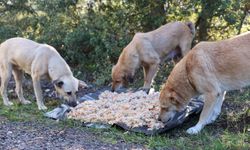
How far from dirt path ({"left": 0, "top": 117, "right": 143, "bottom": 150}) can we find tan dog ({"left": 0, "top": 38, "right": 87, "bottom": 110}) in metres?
1.18

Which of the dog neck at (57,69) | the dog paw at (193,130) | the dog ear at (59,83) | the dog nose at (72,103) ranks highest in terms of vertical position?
the dog neck at (57,69)

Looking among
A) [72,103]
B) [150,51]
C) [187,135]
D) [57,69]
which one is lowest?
[187,135]

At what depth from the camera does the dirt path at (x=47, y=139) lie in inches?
213

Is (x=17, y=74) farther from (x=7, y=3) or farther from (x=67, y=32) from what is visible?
(x=7, y=3)

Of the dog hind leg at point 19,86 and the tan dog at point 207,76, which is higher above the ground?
the tan dog at point 207,76

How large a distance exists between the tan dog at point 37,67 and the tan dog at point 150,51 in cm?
107

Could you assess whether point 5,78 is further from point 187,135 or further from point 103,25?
point 187,135

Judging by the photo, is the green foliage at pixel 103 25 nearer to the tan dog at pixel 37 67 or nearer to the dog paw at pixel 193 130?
the tan dog at pixel 37 67

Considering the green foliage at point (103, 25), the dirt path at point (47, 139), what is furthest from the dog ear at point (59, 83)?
the green foliage at point (103, 25)

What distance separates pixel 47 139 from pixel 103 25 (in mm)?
5018

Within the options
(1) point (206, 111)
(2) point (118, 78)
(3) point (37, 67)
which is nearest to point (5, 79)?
(3) point (37, 67)

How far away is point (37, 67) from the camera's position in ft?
25.6

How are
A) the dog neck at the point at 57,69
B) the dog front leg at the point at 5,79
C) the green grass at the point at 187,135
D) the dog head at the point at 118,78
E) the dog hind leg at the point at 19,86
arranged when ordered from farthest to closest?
1. the dog head at the point at 118,78
2. the dog hind leg at the point at 19,86
3. the dog front leg at the point at 5,79
4. the dog neck at the point at 57,69
5. the green grass at the point at 187,135

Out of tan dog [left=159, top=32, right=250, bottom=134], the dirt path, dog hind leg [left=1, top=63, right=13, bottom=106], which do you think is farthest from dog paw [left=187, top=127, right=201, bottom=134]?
dog hind leg [left=1, top=63, right=13, bottom=106]
